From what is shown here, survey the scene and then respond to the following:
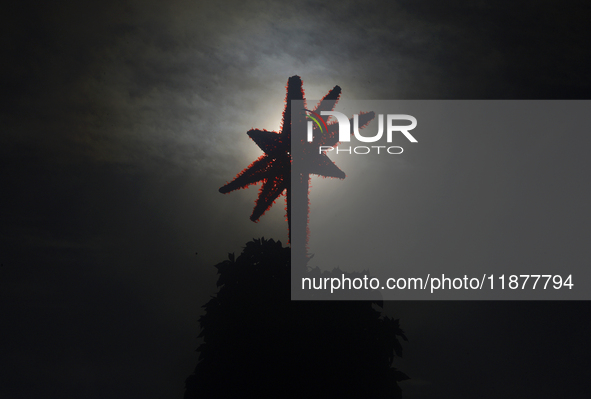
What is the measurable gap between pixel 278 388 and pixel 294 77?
48.2 feet

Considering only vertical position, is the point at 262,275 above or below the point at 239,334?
above

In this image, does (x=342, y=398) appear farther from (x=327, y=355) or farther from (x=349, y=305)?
(x=349, y=305)

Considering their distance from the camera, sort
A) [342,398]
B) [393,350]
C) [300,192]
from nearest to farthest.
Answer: [342,398] → [393,350] → [300,192]

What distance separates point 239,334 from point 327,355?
3728 mm

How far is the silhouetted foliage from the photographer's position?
630 inches

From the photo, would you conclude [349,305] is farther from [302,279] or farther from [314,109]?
[314,109]

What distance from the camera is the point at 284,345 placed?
16344 mm

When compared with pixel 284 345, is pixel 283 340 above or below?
above

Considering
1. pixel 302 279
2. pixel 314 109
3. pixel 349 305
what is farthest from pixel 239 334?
pixel 314 109

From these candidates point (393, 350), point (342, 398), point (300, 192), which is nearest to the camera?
point (342, 398)

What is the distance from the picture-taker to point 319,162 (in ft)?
69.0

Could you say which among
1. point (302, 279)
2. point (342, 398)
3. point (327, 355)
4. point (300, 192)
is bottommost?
point (342, 398)

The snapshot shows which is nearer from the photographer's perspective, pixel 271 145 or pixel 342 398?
pixel 342 398

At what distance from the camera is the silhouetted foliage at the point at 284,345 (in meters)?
16.0
